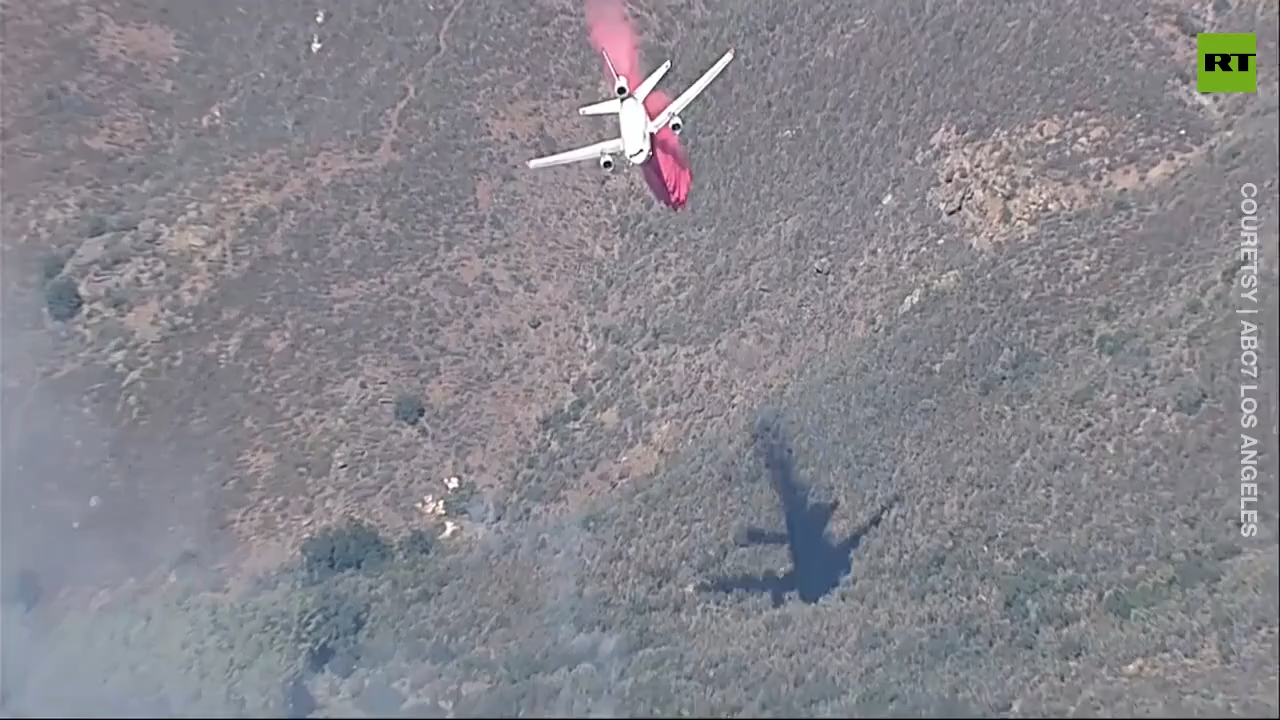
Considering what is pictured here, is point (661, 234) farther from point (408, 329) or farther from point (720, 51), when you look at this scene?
point (408, 329)

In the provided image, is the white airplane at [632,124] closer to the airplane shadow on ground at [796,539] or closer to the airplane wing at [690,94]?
the airplane wing at [690,94]

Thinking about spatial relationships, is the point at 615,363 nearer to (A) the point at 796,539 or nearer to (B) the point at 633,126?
(A) the point at 796,539

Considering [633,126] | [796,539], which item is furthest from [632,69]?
[796,539]

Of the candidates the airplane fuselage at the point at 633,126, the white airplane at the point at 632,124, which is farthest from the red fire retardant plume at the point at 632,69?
the airplane fuselage at the point at 633,126

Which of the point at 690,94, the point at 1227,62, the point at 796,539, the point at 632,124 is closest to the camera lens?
the point at 632,124

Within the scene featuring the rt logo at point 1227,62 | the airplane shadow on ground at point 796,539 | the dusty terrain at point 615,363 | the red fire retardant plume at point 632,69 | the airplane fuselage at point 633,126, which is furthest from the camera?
the airplane shadow on ground at point 796,539

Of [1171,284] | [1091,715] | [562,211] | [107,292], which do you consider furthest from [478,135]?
[1091,715]

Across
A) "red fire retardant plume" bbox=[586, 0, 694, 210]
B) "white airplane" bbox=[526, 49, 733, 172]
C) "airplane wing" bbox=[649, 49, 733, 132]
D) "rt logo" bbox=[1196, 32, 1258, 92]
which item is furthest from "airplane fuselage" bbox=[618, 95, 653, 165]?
"rt logo" bbox=[1196, 32, 1258, 92]
